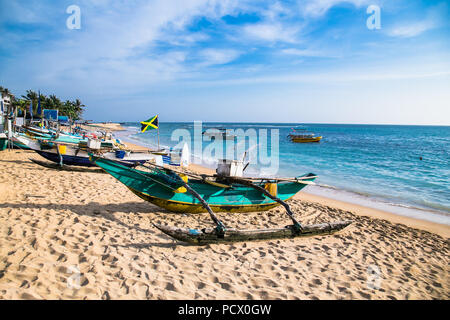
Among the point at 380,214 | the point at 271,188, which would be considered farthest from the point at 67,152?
the point at 380,214

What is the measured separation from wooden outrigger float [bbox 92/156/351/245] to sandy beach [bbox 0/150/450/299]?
0.23m

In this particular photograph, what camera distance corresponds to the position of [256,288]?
4.16 m

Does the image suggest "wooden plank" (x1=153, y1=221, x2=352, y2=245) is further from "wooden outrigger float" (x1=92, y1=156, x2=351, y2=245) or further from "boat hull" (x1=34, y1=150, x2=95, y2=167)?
"boat hull" (x1=34, y1=150, x2=95, y2=167)

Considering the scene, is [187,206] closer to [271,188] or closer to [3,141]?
[271,188]

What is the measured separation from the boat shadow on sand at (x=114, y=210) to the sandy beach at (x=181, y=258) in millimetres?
26

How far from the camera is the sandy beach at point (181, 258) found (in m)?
3.90

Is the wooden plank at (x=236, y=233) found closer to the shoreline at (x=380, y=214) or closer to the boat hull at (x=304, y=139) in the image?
the shoreline at (x=380, y=214)

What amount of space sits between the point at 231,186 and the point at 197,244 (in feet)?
7.78

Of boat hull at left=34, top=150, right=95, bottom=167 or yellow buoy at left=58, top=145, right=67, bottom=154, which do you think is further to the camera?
boat hull at left=34, top=150, right=95, bottom=167

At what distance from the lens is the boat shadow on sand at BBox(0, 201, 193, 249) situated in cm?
558

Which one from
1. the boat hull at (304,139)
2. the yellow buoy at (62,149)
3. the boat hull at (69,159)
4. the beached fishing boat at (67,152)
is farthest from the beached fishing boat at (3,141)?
the boat hull at (304,139)

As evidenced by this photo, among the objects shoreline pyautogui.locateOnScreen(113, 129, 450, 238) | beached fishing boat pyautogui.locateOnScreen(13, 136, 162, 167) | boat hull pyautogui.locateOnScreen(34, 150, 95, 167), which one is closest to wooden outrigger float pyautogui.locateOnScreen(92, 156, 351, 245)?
shoreline pyautogui.locateOnScreen(113, 129, 450, 238)

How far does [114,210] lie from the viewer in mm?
7328
